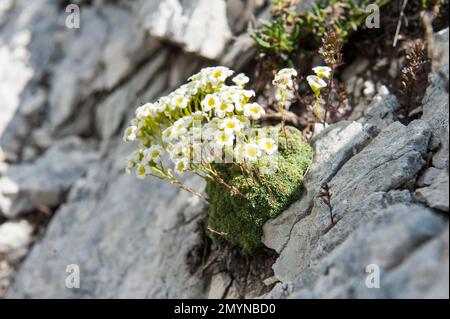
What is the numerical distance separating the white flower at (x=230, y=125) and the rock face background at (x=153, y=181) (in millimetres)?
983

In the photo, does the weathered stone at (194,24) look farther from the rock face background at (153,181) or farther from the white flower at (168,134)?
the white flower at (168,134)

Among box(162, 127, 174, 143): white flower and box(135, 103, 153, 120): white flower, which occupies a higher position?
box(135, 103, 153, 120): white flower

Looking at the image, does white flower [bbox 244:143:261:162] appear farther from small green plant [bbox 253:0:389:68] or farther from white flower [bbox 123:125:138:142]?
small green plant [bbox 253:0:389:68]

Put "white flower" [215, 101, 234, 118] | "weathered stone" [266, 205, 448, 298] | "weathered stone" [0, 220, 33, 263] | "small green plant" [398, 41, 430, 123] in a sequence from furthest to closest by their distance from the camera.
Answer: "weathered stone" [0, 220, 33, 263], "small green plant" [398, 41, 430, 123], "white flower" [215, 101, 234, 118], "weathered stone" [266, 205, 448, 298]

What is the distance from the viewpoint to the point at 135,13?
8359 mm

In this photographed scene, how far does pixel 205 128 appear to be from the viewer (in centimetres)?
402

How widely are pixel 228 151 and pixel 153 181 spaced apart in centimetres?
306

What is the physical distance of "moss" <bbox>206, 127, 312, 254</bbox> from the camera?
4363mm

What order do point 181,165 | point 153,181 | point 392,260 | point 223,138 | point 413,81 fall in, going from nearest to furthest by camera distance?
point 392,260
point 223,138
point 181,165
point 413,81
point 153,181

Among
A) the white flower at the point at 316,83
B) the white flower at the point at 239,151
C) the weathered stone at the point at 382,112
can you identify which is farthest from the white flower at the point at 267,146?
the weathered stone at the point at 382,112

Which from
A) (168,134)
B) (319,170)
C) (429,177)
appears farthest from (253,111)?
(429,177)

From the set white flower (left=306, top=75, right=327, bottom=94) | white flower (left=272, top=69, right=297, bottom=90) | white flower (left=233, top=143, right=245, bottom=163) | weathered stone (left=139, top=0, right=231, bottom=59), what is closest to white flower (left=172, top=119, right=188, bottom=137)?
white flower (left=233, top=143, right=245, bottom=163)

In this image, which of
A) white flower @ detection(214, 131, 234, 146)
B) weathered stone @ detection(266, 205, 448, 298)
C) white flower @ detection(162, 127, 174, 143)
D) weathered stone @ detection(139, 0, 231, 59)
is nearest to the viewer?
weathered stone @ detection(266, 205, 448, 298)

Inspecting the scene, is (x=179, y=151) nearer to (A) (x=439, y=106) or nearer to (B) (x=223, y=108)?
(B) (x=223, y=108)
